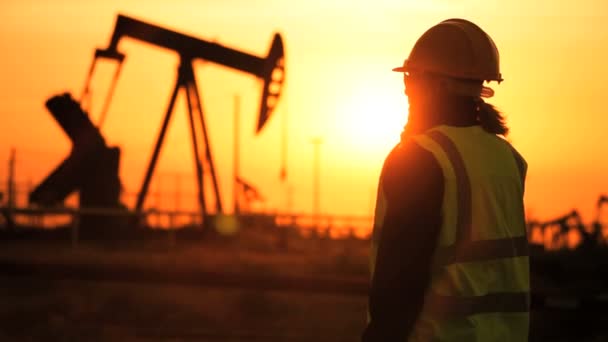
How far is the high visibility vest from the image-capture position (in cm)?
325

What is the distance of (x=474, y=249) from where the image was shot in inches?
130

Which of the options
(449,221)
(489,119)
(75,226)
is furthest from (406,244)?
(75,226)

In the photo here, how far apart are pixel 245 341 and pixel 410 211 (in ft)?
28.5

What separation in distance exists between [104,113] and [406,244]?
2185 cm

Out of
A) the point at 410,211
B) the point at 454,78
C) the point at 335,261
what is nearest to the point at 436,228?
the point at 410,211

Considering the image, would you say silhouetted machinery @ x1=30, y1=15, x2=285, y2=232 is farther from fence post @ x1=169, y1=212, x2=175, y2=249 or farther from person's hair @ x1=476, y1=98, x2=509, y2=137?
person's hair @ x1=476, y1=98, x2=509, y2=137

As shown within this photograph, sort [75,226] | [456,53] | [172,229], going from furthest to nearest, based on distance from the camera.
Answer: [172,229] < [75,226] < [456,53]

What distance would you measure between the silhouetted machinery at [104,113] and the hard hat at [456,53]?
2069cm

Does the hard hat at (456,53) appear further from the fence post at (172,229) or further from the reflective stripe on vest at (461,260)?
the fence post at (172,229)

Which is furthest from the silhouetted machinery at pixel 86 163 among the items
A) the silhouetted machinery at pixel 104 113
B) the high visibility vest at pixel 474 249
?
the high visibility vest at pixel 474 249

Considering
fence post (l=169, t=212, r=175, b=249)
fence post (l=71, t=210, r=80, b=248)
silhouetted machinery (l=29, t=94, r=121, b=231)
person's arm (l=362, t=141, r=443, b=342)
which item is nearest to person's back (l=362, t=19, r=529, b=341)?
person's arm (l=362, t=141, r=443, b=342)

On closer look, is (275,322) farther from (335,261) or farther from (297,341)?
(335,261)

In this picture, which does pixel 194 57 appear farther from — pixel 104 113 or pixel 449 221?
pixel 449 221

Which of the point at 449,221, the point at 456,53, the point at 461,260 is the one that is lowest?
the point at 461,260
